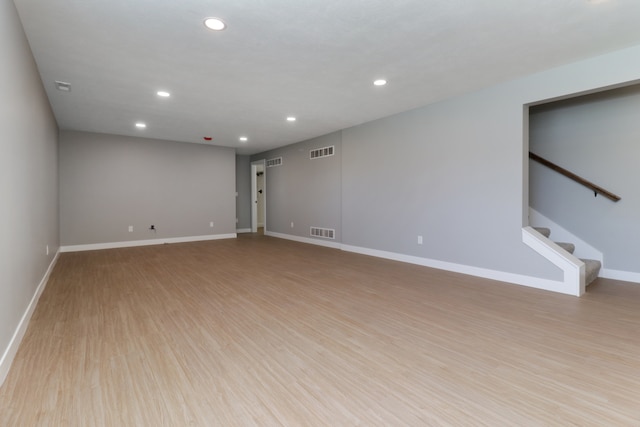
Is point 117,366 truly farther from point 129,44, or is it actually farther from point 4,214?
point 129,44

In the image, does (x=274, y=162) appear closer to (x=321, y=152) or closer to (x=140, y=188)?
(x=321, y=152)

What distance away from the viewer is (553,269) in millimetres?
3484

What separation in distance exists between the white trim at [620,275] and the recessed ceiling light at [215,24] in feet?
17.6

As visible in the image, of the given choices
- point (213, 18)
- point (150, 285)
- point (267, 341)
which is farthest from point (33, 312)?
point (213, 18)

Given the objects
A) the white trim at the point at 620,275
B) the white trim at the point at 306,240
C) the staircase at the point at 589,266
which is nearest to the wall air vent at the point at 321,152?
the white trim at the point at 306,240

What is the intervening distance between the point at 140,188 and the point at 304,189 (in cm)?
377

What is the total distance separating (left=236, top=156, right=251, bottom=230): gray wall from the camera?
30.5 feet

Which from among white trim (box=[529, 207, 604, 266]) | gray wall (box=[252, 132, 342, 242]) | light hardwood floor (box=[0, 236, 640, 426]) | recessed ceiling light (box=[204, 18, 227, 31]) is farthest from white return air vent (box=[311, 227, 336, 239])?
recessed ceiling light (box=[204, 18, 227, 31])

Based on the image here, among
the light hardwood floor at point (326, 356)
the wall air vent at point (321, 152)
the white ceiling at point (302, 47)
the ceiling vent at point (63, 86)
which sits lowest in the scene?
the light hardwood floor at point (326, 356)

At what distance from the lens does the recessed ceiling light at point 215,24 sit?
95.3 inches

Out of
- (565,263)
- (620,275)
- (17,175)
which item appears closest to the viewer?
(17,175)

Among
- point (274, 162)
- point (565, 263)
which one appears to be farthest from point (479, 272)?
point (274, 162)

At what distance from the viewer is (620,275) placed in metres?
3.92

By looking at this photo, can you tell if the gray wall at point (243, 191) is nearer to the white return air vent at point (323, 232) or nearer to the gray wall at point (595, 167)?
the white return air vent at point (323, 232)
